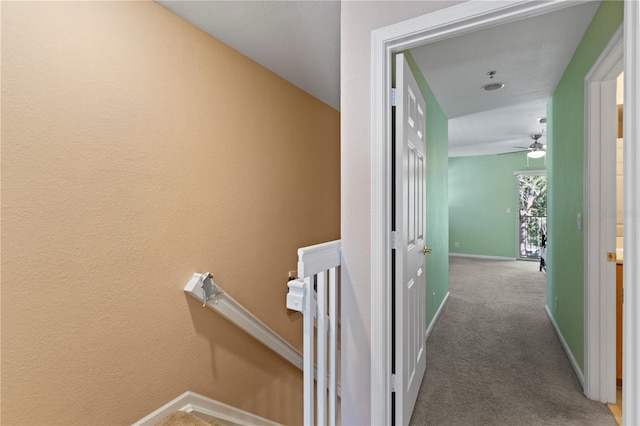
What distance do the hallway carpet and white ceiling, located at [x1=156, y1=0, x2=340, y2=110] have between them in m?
2.47

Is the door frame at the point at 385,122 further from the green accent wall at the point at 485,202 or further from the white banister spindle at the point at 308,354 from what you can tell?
the green accent wall at the point at 485,202

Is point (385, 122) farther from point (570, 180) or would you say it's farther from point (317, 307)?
point (570, 180)

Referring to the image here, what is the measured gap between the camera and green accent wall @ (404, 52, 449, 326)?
2955 millimetres

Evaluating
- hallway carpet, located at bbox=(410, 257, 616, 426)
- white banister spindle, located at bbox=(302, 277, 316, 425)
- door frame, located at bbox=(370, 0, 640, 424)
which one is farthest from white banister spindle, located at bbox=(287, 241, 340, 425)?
hallway carpet, located at bbox=(410, 257, 616, 426)

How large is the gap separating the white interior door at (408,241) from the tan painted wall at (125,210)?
3.90ft

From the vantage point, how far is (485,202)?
7512 mm

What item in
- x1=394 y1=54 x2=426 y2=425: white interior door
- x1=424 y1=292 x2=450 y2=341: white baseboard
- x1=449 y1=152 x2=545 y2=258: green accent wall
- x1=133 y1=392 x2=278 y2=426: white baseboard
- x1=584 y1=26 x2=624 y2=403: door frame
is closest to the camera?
x1=394 y1=54 x2=426 y2=425: white interior door

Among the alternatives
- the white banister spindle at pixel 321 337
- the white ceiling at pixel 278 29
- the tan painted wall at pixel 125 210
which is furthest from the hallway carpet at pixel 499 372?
the white ceiling at pixel 278 29

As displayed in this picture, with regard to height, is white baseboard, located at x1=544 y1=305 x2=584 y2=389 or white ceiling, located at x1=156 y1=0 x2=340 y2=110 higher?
white ceiling, located at x1=156 y1=0 x2=340 y2=110

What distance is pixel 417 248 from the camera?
1976 mm

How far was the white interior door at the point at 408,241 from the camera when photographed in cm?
153

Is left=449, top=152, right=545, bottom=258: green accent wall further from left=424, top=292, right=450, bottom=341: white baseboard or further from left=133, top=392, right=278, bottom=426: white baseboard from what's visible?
left=133, top=392, right=278, bottom=426: white baseboard

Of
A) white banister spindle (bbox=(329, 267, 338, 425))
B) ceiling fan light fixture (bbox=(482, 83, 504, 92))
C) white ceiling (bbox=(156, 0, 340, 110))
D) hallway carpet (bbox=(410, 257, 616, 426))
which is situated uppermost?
ceiling fan light fixture (bbox=(482, 83, 504, 92))

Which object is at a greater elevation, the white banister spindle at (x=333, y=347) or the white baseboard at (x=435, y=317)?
the white banister spindle at (x=333, y=347)
